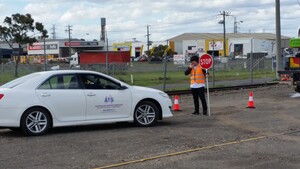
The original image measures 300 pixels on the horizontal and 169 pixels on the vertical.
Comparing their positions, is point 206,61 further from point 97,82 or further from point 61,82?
point 61,82

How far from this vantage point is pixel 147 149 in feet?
27.3

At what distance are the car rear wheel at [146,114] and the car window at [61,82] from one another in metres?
1.57

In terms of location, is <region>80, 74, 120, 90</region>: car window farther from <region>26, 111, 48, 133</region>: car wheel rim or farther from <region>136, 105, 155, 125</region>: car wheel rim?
<region>26, 111, 48, 133</region>: car wheel rim

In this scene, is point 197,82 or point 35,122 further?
point 197,82

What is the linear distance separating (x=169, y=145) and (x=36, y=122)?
298 cm

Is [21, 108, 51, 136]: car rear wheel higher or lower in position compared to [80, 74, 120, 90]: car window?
lower

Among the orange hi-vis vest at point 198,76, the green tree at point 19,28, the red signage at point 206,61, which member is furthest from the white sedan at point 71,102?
the green tree at point 19,28

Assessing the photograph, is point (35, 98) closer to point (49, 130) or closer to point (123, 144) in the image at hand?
point (49, 130)

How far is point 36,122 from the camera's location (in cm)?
988

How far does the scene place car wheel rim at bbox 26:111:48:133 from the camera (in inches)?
386

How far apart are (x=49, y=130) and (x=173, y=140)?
303cm

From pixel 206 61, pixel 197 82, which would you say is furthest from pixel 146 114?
pixel 206 61

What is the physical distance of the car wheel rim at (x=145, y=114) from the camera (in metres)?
11.1

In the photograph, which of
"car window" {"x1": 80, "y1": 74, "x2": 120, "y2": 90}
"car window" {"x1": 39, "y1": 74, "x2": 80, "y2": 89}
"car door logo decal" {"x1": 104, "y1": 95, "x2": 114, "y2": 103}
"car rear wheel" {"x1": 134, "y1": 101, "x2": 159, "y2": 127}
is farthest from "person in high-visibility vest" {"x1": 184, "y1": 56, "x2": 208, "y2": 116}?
"car window" {"x1": 39, "y1": 74, "x2": 80, "y2": 89}
